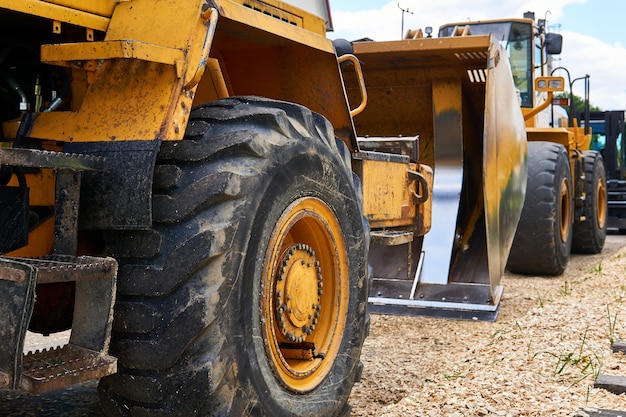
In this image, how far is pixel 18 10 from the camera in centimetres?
216

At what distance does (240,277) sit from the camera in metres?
2.32

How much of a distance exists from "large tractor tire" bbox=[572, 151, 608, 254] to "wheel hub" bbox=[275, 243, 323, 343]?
22.3 ft

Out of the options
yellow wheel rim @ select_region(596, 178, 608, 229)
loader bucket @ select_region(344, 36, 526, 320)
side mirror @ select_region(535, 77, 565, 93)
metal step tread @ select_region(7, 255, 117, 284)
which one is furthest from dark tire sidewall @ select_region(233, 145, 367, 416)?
yellow wheel rim @ select_region(596, 178, 608, 229)

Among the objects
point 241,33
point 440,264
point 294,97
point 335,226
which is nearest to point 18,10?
point 241,33

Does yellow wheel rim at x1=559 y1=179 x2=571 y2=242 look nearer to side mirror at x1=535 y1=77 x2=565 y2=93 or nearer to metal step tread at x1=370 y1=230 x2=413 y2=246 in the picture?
side mirror at x1=535 y1=77 x2=565 y2=93

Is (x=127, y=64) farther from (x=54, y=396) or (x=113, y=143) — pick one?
(x=54, y=396)

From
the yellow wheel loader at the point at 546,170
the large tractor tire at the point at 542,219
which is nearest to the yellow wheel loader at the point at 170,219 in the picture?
the yellow wheel loader at the point at 546,170

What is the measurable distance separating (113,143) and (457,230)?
13.4ft

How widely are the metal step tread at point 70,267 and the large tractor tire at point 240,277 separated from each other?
4.0 inches

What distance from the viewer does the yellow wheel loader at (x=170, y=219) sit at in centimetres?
213

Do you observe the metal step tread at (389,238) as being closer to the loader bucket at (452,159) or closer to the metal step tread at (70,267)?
the loader bucket at (452,159)

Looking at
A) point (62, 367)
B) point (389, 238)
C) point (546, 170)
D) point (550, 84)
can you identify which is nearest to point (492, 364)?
point (389, 238)

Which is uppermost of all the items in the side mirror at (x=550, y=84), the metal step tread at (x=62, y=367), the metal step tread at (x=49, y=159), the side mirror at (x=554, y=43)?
the side mirror at (x=554, y=43)

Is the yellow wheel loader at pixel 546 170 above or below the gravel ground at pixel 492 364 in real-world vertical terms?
above
